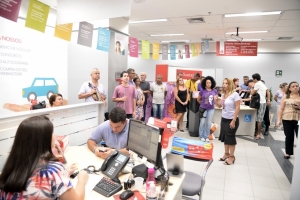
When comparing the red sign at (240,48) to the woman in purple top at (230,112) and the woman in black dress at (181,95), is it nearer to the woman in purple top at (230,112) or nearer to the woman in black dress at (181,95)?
the woman in black dress at (181,95)

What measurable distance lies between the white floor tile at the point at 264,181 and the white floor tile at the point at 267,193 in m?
0.11

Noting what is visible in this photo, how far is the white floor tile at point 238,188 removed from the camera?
301 centimetres

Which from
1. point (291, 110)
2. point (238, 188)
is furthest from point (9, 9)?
point (291, 110)

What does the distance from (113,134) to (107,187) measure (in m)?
0.82

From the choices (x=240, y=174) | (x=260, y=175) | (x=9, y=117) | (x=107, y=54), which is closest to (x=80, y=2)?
(x=9, y=117)

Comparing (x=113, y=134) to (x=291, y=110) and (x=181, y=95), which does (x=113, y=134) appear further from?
(x=181, y=95)

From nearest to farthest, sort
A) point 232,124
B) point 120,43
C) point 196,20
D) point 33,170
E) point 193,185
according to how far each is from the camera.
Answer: point 33,170 < point 193,185 < point 232,124 < point 120,43 < point 196,20

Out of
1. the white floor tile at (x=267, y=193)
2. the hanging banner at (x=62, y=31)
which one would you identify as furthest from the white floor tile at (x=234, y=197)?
Result: the hanging banner at (x=62, y=31)

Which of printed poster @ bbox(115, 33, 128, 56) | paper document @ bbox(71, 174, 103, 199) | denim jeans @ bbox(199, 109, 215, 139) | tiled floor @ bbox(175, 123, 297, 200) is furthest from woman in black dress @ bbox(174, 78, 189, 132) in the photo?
paper document @ bbox(71, 174, 103, 199)

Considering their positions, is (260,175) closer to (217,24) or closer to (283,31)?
(217,24)

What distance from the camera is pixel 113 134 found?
7.68 ft

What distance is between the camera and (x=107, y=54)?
16.6 ft

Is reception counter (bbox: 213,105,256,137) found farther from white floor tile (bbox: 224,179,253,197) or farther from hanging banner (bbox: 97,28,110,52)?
hanging banner (bbox: 97,28,110,52)

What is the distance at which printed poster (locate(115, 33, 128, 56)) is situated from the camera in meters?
5.18
